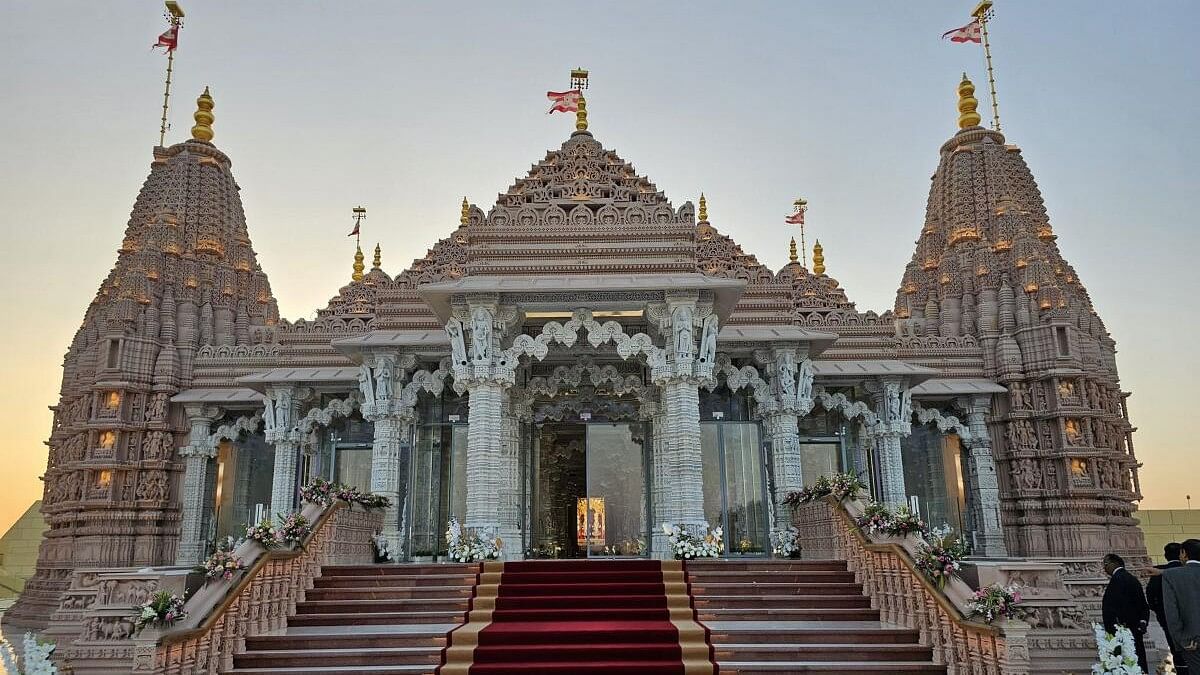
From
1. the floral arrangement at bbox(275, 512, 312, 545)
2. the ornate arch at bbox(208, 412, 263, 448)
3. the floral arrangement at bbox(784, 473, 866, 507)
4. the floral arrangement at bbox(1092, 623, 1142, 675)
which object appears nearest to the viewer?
the floral arrangement at bbox(1092, 623, 1142, 675)

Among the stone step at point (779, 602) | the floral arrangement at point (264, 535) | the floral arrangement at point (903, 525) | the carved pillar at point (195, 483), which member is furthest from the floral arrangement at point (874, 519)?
the carved pillar at point (195, 483)

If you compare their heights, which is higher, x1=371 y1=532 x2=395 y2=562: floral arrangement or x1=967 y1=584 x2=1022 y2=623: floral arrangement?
x1=371 y1=532 x2=395 y2=562: floral arrangement

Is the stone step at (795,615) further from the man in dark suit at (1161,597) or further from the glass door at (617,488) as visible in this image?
the glass door at (617,488)

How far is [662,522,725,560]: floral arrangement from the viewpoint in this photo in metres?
13.2

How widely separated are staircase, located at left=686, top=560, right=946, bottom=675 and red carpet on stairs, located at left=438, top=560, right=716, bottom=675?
1.26 feet

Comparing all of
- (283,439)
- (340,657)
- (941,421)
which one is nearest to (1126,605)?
(340,657)

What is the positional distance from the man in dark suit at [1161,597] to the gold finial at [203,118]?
2755cm

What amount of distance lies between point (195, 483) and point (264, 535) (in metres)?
12.0

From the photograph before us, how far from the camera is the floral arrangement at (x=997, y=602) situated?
27.1 ft

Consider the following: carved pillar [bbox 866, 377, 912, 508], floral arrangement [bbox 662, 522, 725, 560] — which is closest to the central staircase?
floral arrangement [bbox 662, 522, 725, 560]

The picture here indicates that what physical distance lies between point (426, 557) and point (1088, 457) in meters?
16.7

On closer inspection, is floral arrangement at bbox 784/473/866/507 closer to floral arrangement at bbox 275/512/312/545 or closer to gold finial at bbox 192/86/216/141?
floral arrangement at bbox 275/512/312/545

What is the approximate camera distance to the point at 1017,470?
2125 centimetres

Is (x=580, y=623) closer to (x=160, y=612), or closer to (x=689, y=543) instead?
(x=689, y=543)
